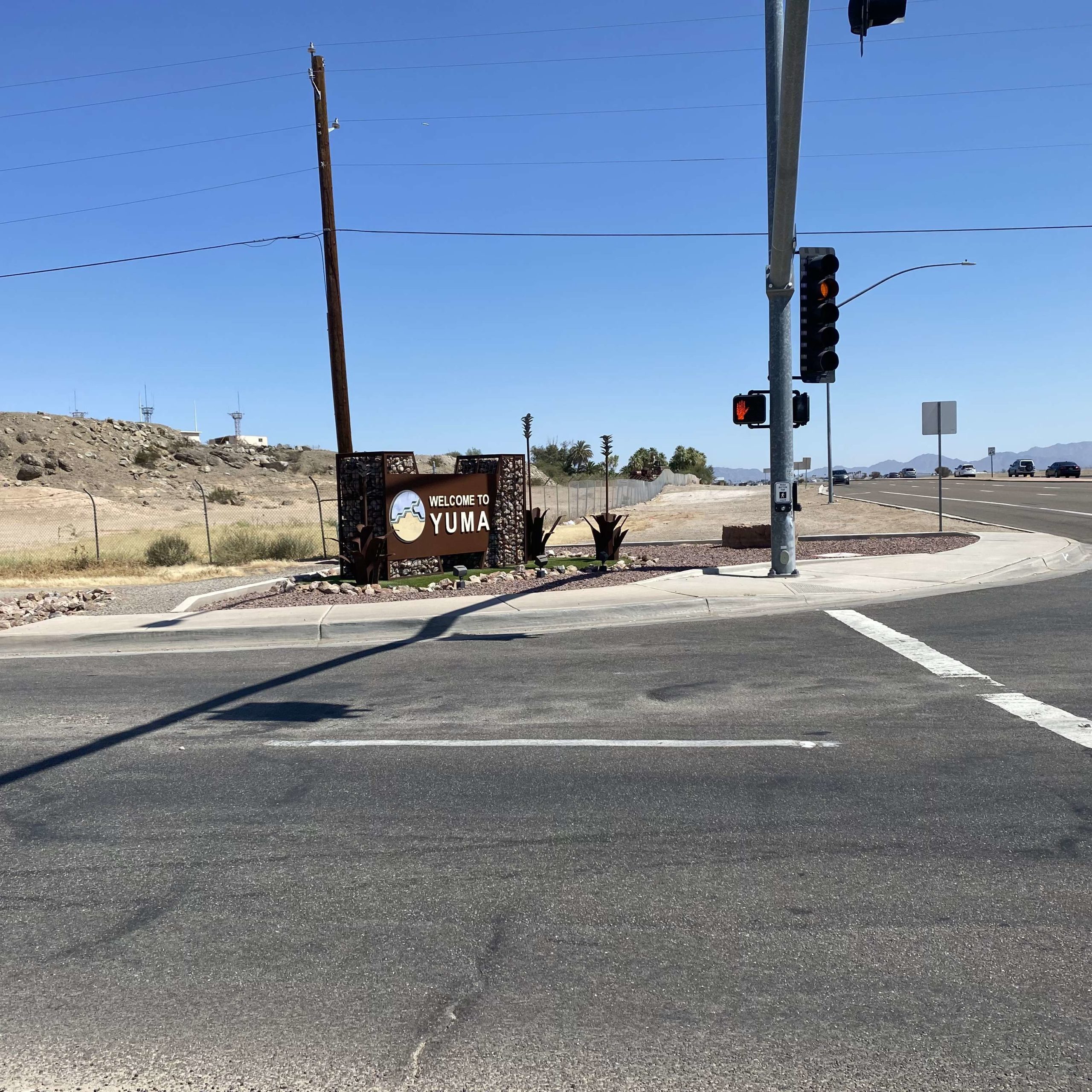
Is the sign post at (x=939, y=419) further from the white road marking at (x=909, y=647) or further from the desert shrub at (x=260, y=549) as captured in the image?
the desert shrub at (x=260, y=549)

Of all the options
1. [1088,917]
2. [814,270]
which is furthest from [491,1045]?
[814,270]

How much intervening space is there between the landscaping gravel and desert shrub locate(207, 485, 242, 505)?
47958 mm

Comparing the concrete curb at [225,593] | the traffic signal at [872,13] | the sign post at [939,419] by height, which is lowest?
the concrete curb at [225,593]

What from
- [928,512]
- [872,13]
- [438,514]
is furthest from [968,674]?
[928,512]

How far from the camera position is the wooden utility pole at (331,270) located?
2181 centimetres

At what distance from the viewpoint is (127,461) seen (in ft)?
263

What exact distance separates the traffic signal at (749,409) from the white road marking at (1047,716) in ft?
28.7

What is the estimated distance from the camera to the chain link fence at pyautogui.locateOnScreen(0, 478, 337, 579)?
2581 centimetres

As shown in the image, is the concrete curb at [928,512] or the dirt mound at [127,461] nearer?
Answer: the concrete curb at [928,512]

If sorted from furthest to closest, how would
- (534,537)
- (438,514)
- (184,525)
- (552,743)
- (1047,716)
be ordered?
(184,525), (534,537), (438,514), (1047,716), (552,743)

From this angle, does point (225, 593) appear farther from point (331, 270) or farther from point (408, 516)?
point (331, 270)

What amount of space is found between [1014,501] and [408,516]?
32.1 meters

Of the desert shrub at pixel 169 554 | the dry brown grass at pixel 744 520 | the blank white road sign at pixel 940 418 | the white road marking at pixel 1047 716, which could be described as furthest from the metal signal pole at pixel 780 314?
the desert shrub at pixel 169 554

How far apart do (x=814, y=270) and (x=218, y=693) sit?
1065cm
